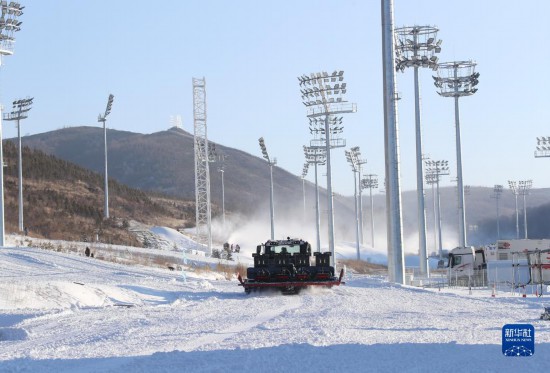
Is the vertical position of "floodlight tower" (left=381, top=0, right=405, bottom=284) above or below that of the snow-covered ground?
above

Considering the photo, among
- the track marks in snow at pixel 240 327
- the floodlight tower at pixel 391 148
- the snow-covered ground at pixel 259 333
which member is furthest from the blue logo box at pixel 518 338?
the floodlight tower at pixel 391 148

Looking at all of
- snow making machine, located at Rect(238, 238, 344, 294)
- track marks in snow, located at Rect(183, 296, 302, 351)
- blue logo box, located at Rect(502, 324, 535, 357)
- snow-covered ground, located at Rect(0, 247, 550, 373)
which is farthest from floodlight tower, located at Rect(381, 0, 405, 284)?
blue logo box, located at Rect(502, 324, 535, 357)

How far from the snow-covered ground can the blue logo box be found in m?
1.25

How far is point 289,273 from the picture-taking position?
33625mm

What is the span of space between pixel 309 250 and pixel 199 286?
5.58 m

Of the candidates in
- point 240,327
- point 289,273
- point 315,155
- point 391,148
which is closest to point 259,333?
point 240,327

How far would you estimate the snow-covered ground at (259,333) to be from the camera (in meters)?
12.8

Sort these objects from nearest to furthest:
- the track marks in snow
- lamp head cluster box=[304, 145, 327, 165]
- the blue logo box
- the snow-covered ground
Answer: the blue logo box, the snow-covered ground, the track marks in snow, lamp head cluster box=[304, 145, 327, 165]

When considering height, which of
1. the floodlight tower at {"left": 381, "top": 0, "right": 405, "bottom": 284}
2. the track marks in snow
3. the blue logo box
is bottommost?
the track marks in snow

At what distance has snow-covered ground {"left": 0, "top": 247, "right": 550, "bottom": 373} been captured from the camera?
504 inches

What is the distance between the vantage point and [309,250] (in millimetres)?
35969

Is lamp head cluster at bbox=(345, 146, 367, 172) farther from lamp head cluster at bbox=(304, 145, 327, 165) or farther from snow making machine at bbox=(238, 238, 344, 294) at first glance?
snow making machine at bbox=(238, 238, 344, 294)

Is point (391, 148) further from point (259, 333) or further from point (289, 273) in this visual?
point (259, 333)

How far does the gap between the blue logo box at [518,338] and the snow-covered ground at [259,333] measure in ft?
4.09
